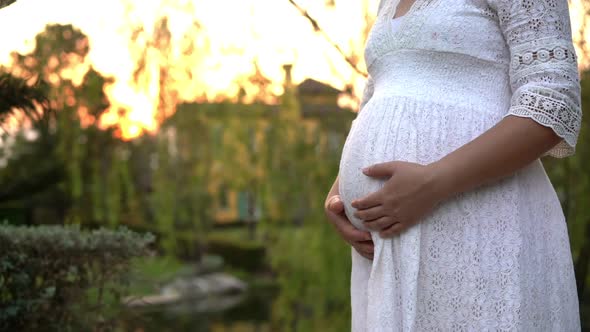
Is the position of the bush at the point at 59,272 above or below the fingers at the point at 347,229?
below

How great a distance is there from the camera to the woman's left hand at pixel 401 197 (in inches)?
41.7

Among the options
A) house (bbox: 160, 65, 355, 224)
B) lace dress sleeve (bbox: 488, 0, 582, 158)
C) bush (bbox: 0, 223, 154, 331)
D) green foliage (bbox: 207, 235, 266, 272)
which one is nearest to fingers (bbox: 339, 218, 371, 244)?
lace dress sleeve (bbox: 488, 0, 582, 158)

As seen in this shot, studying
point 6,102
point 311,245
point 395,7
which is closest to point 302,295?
point 311,245

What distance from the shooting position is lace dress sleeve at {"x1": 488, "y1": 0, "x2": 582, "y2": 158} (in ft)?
3.46

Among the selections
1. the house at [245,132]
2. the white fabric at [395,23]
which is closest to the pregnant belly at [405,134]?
the white fabric at [395,23]

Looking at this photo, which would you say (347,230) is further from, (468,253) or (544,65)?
(544,65)

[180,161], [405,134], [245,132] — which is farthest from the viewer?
[180,161]

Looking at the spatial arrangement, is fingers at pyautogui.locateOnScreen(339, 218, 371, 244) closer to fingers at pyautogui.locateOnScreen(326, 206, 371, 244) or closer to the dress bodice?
fingers at pyautogui.locateOnScreen(326, 206, 371, 244)

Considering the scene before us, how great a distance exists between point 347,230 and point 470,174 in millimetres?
267

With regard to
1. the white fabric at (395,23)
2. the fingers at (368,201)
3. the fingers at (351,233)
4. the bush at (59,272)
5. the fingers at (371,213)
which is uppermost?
the white fabric at (395,23)

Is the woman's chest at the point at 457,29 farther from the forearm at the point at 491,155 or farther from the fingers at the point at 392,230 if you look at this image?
the fingers at the point at 392,230

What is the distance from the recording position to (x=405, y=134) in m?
1.15

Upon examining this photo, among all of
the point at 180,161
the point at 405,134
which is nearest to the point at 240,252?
the point at 180,161

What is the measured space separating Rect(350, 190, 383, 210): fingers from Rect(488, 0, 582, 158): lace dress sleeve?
0.23m
